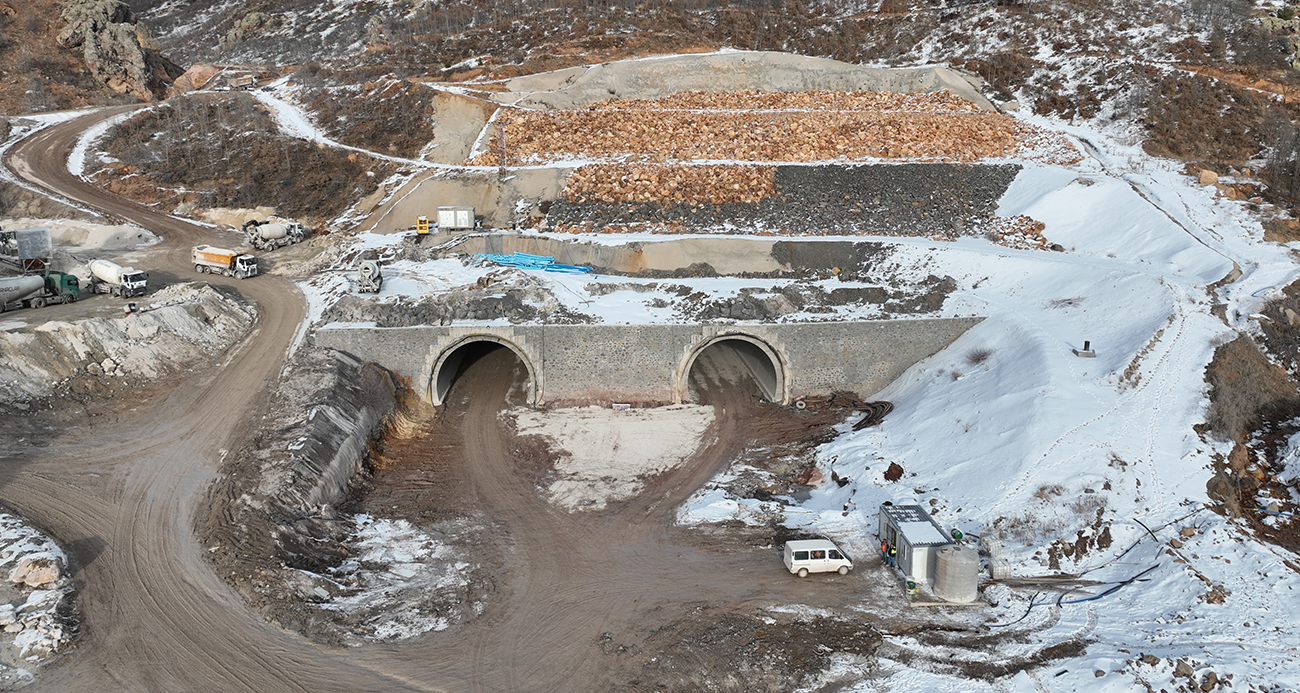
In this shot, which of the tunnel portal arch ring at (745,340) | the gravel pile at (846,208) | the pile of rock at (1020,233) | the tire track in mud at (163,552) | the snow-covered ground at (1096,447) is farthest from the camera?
the gravel pile at (846,208)

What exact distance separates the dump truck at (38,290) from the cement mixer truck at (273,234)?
849cm

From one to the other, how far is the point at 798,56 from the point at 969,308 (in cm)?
3172

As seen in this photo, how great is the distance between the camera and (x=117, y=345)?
30719 mm

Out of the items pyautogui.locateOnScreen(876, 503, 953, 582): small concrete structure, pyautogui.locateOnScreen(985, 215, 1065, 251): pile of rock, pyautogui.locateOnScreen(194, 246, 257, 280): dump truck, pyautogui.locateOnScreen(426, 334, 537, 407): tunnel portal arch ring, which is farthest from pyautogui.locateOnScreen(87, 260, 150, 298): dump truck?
pyautogui.locateOnScreen(985, 215, 1065, 251): pile of rock

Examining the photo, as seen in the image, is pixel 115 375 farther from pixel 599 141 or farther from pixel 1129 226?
pixel 1129 226

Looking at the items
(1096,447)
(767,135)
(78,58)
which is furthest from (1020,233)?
(78,58)

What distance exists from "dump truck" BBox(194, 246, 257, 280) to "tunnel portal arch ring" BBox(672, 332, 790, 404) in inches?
826

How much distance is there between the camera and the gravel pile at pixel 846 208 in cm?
4131

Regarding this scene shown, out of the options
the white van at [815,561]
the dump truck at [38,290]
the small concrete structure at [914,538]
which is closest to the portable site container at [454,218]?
the dump truck at [38,290]

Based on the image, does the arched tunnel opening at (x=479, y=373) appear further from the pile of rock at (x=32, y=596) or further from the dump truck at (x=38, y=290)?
the dump truck at (x=38, y=290)

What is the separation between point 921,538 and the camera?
72.6 feet

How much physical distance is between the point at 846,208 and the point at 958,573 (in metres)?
24.8

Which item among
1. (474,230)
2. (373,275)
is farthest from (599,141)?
(373,275)

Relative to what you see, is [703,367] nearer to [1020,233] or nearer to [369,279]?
[369,279]
